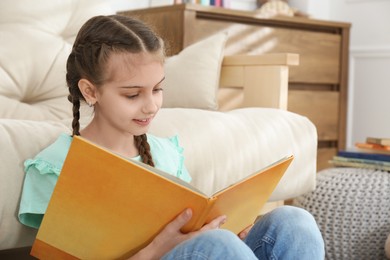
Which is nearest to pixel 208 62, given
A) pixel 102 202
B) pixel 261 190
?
pixel 261 190

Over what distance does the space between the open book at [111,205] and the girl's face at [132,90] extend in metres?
0.20

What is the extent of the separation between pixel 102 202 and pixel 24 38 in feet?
3.37

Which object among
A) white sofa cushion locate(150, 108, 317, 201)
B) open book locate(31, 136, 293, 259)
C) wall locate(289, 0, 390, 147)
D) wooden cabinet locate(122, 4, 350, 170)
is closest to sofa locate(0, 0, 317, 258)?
white sofa cushion locate(150, 108, 317, 201)

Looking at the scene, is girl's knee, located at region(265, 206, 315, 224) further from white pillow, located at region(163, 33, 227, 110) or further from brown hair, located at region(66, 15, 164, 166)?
white pillow, located at region(163, 33, 227, 110)

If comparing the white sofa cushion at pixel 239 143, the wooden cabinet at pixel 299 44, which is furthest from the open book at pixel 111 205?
the wooden cabinet at pixel 299 44

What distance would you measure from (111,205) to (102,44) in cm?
30

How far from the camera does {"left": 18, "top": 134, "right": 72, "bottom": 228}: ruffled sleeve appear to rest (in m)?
1.21

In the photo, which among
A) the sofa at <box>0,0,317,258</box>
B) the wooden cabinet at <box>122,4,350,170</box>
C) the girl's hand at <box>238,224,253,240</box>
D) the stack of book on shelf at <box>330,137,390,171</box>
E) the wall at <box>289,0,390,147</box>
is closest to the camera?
the girl's hand at <box>238,224,253,240</box>

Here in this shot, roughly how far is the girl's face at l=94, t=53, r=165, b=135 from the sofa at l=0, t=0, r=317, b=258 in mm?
218

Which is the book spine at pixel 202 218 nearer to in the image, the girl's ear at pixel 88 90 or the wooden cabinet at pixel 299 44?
the girl's ear at pixel 88 90

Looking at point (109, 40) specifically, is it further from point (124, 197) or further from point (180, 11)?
point (180, 11)

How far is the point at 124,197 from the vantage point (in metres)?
1.04

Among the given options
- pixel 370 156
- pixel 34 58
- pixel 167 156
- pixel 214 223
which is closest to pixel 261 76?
pixel 370 156

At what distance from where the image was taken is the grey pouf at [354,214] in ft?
6.81
